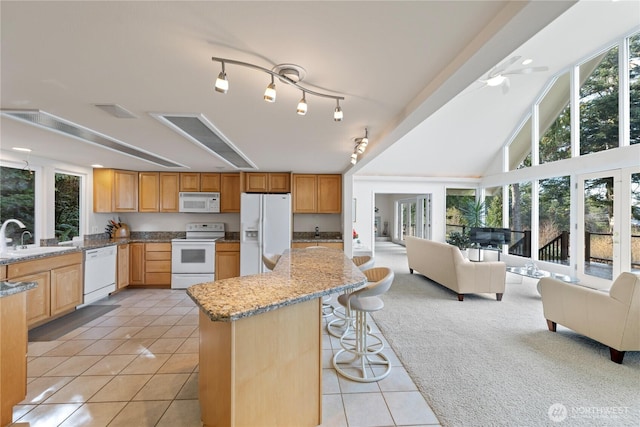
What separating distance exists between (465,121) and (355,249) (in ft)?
13.7

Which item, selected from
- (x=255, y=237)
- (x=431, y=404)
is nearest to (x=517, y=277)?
(x=431, y=404)

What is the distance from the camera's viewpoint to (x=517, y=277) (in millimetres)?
5434

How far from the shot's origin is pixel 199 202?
521cm

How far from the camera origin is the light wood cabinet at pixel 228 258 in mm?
4965

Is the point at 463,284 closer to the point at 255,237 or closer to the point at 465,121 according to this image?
the point at 255,237

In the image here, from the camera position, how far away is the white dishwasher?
386cm

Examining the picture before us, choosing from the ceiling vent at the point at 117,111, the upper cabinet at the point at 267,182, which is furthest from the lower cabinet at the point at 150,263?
the ceiling vent at the point at 117,111

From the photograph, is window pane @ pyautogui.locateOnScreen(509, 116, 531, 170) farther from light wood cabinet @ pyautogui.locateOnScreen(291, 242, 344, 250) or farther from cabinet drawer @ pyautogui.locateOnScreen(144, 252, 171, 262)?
cabinet drawer @ pyautogui.locateOnScreen(144, 252, 171, 262)

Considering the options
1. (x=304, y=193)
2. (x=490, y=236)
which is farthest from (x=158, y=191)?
(x=490, y=236)

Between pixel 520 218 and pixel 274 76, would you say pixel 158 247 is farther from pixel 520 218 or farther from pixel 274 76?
pixel 520 218

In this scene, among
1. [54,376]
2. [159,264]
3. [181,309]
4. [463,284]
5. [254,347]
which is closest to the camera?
[254,347]

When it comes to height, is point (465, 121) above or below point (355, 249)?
above

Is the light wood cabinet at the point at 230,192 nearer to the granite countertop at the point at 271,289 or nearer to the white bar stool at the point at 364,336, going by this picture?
the granite countertop at the point at 271,289

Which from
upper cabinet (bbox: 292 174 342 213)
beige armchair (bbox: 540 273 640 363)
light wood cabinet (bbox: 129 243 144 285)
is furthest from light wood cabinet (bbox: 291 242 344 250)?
beige armchair (bbox: 540 273 640 363)
